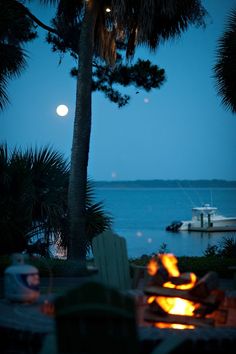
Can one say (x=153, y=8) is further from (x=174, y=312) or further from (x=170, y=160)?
(x=170, y=160)

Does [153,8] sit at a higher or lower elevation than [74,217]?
higher

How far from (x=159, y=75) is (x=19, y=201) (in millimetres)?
4730

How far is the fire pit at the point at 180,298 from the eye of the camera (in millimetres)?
5766

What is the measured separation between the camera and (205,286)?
573cm

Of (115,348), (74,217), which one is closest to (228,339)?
(115,348)

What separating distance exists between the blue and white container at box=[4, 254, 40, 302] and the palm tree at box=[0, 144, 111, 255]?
636cm

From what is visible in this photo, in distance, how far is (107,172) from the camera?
95875 millimetres

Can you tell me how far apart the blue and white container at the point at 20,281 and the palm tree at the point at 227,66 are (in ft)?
37.8

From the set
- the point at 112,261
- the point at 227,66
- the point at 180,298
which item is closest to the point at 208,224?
the point at 227,66

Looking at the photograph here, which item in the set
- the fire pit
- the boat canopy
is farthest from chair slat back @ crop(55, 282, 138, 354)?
the boat canopy

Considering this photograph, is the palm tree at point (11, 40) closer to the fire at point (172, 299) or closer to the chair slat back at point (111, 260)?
the chair slat back at point (111, 260)

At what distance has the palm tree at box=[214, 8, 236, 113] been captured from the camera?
16578 mm

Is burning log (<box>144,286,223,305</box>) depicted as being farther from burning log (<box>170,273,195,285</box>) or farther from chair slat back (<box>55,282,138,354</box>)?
chair slat back (<box>55,282,138,354</box>)

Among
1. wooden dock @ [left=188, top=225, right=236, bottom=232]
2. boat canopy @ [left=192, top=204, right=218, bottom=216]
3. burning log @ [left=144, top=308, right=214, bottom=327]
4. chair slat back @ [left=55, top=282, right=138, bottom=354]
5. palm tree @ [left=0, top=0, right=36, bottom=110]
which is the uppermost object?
boat canopy @ [left=192, top=204, right=218, bottom=216]
